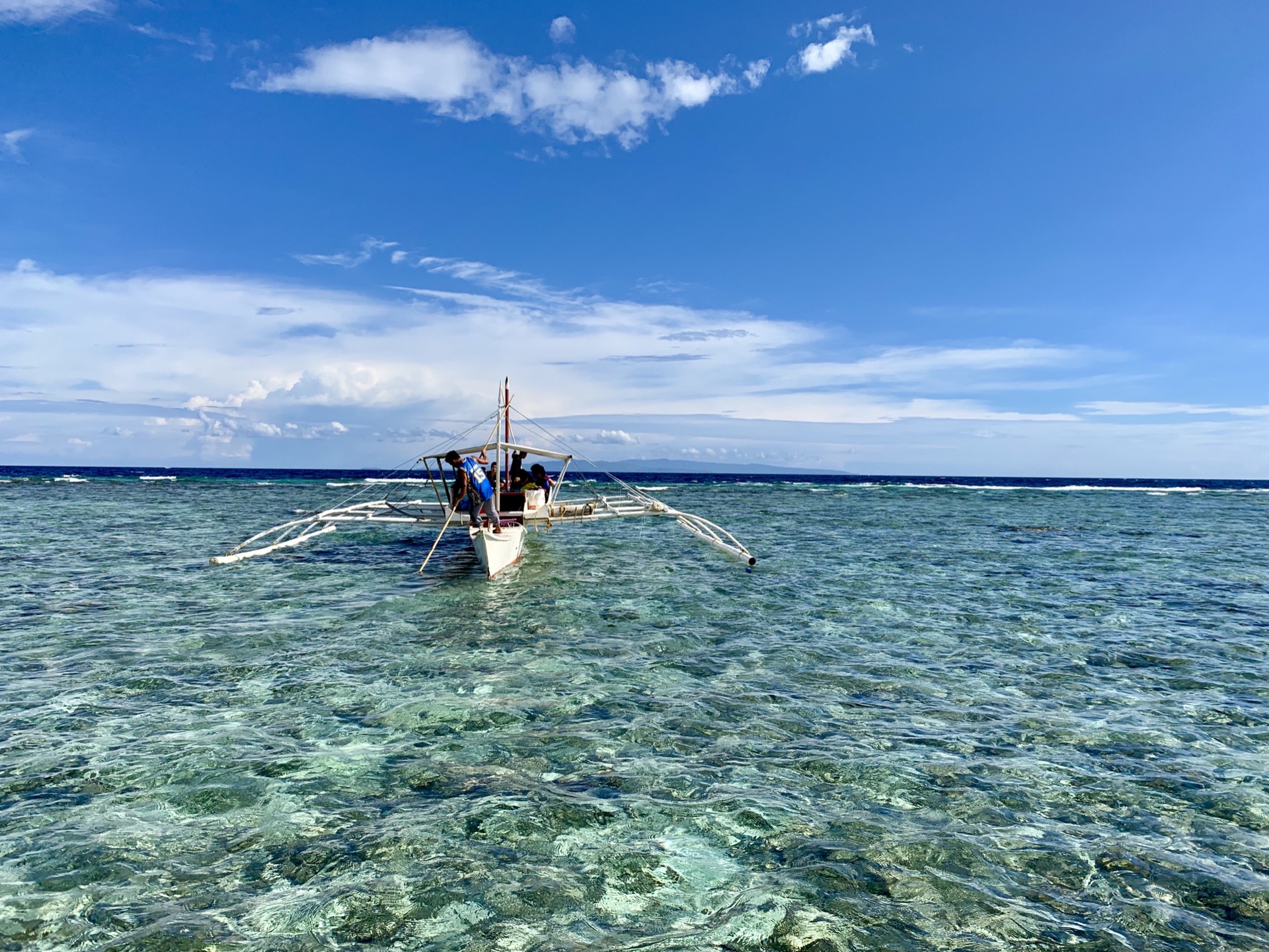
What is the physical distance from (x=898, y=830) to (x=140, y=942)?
558cm

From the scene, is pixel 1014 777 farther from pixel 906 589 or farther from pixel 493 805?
pixel 906 589

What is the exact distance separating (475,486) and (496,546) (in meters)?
1.80

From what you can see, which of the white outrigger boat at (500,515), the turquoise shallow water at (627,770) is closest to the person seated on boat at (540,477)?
the white outrigger boat at (500,515)

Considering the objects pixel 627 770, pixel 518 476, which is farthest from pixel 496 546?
pixel 627 770

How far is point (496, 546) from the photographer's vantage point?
18828 mm

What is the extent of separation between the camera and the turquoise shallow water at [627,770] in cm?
477

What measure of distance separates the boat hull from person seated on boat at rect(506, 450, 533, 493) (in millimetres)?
3712

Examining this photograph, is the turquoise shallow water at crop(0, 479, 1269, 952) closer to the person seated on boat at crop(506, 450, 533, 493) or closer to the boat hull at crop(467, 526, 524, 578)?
the boat hull at crop(467, 526, 524, 578)

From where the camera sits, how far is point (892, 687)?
9984mm

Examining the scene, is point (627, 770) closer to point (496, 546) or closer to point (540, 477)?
point (496, 546)

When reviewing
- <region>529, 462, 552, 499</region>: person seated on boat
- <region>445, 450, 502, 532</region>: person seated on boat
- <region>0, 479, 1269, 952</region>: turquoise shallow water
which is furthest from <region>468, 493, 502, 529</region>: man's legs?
<region>529, 462, 552, 499</region>: person seated on boat

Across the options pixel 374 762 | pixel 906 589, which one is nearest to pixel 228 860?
pixel 374 762

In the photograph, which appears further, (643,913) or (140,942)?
(643,913)

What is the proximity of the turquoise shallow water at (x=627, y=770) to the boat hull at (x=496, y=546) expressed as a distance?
72.3 inches
